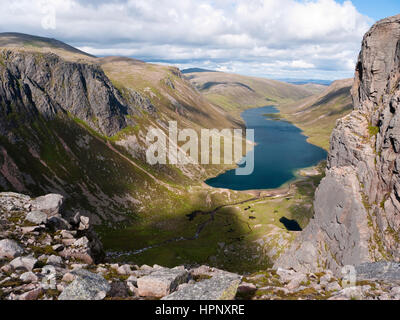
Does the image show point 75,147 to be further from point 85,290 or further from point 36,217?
point 85,290

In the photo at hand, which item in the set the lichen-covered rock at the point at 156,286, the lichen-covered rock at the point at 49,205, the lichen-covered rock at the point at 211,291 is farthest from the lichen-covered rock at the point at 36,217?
the lichen-covered rock at the point at 211,291

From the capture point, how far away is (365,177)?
164ft

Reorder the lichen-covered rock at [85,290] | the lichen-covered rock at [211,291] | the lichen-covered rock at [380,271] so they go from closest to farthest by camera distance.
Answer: the lichen-covered rock at [211,291] → the lichen-covered rock at [85,290] → the lichen-covered rock at [380,271]

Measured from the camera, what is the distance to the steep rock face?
134 m

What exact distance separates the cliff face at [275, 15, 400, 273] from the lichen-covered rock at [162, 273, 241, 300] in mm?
39304

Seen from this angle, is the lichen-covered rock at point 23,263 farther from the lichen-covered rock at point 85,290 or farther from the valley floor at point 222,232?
the valley floor at point 222,232

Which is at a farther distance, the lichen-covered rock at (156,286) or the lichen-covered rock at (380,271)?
the lichen-covered rock at (380,271)

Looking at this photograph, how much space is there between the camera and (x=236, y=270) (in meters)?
83.8

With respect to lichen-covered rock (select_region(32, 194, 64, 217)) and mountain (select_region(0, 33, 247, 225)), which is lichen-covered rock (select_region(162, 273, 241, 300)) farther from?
mountain (select_region(0, 33, 247, 225))

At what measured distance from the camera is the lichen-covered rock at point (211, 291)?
1313 centimetres

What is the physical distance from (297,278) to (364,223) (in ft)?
119

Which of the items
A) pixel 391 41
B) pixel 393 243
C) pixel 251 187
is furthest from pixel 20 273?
pixel 251 187

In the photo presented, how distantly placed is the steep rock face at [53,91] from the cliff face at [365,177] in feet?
453
